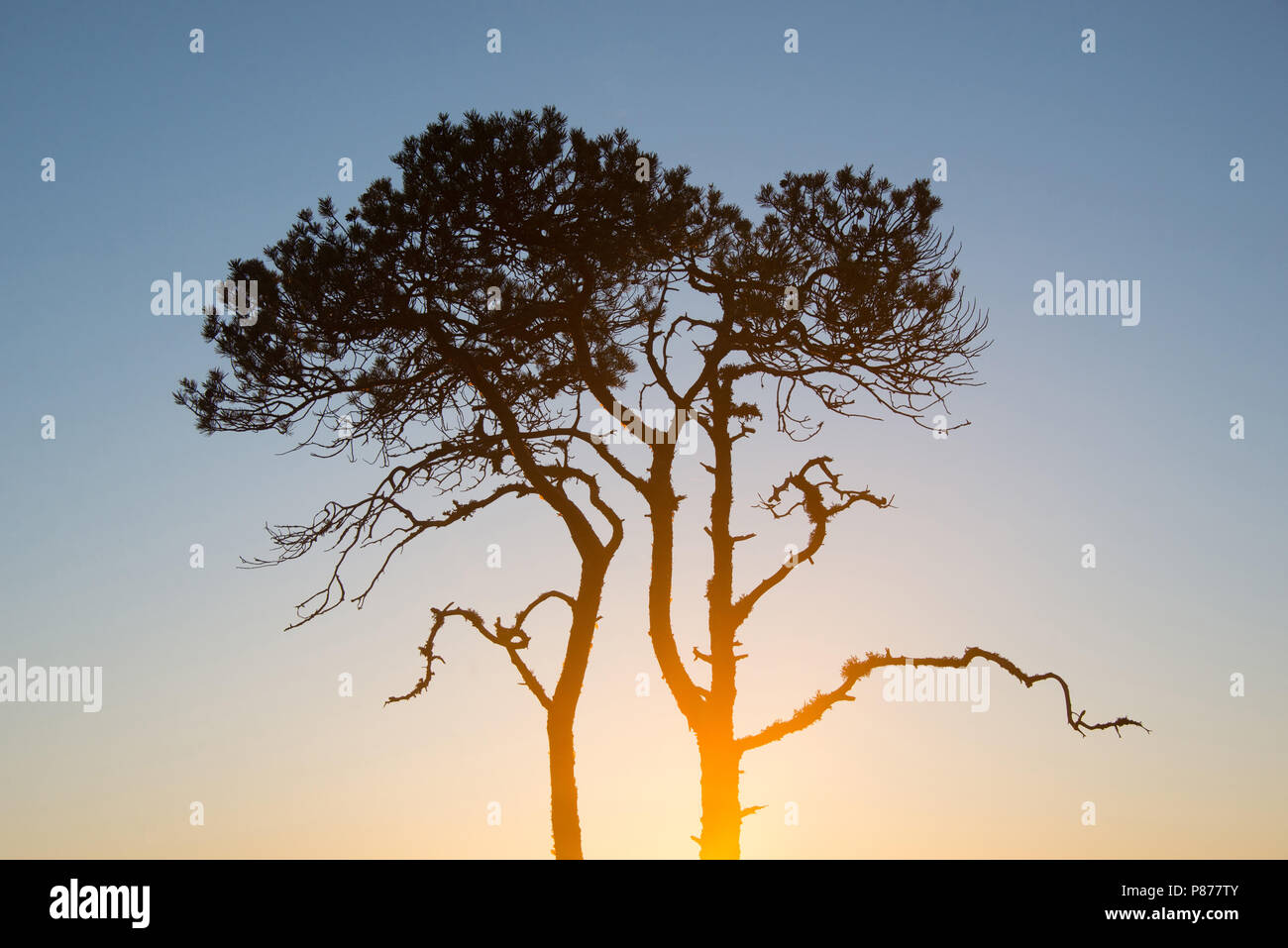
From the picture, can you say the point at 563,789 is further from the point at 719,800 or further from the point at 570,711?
the point at 719,800

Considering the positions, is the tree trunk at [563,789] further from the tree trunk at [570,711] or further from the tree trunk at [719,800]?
the tree trunk at [719,800]

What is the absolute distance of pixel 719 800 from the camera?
469 inches

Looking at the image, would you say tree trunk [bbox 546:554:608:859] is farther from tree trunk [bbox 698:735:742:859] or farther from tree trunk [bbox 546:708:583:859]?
tree trunk [bbox 698:735:742:859]

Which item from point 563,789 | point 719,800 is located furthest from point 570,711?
point 719,800

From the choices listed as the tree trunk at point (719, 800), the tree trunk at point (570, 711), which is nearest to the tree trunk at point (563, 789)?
the tree trunk at point (570, 711)

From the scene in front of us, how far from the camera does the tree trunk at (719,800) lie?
1167cm

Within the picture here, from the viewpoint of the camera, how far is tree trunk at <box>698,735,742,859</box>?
11.7 meters

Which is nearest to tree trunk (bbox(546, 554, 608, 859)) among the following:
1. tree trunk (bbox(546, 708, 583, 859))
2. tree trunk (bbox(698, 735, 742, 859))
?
tree trunk (bbox(546, 708, 583, 859))
